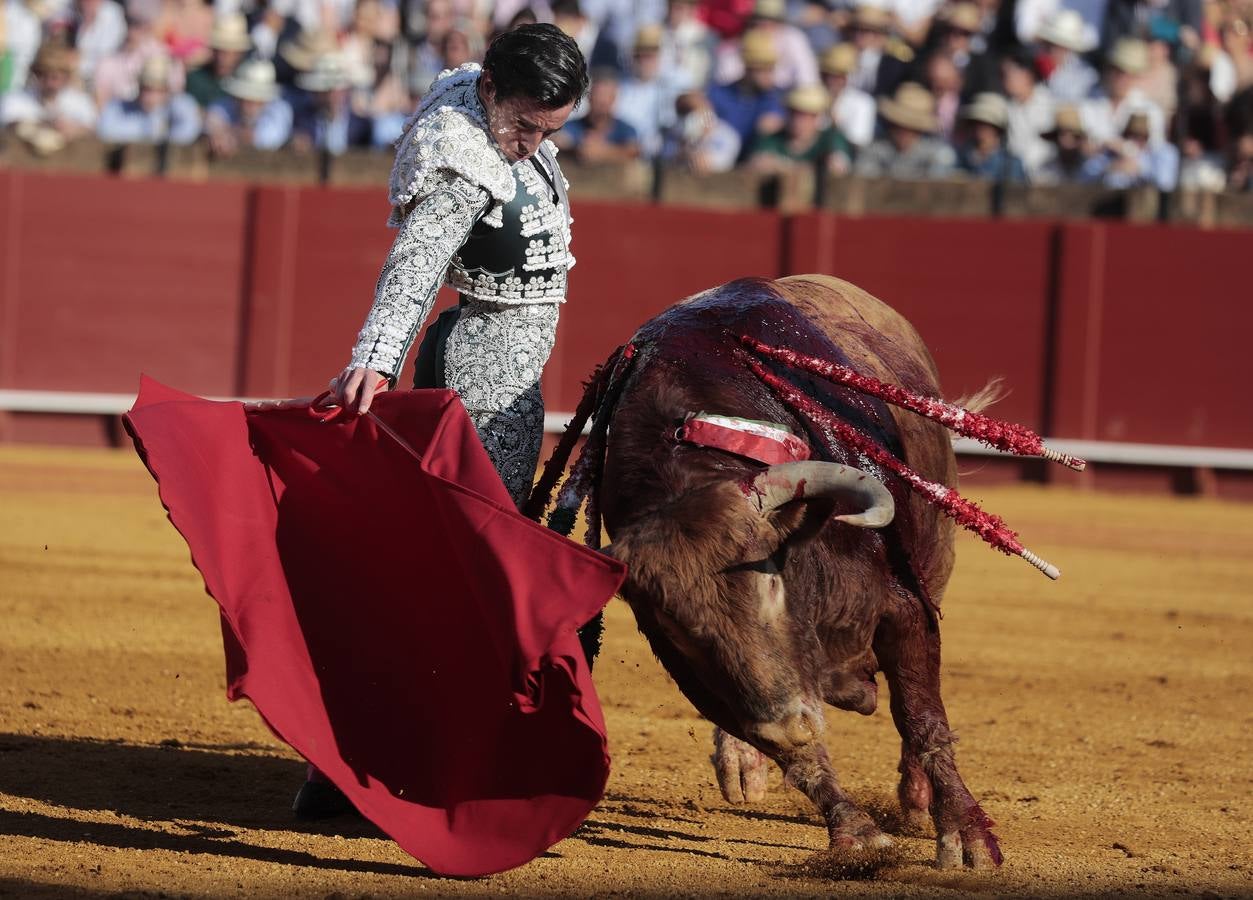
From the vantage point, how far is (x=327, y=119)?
900cm

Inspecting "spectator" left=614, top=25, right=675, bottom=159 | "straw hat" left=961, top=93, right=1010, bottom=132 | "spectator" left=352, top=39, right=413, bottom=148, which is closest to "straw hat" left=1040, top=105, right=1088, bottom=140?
"straw hat" left=961, top=93, right=1010, bottom=132

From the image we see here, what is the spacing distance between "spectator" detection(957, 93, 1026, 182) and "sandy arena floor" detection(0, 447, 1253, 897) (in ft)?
8.86

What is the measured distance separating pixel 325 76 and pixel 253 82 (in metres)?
0.38

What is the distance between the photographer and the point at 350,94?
8.93 m

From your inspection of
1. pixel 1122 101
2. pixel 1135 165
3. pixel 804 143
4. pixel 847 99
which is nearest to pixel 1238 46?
pixel 1135 165

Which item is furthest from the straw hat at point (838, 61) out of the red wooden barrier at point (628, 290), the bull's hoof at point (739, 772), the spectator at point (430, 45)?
the bull's hoof at point (739, 772)

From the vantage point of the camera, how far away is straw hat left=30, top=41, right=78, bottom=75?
28.8ft

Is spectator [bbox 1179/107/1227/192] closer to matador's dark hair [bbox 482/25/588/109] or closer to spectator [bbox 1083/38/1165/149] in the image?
spectator [bbox 1083/38/1165/149]

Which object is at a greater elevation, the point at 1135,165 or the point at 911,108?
the point at 911,108

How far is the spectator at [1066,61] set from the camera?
325 inches

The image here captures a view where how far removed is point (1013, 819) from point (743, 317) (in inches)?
39.7

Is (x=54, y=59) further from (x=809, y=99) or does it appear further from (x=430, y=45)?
(x=809, y=99)

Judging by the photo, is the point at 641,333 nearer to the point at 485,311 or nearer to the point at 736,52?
the point at 485,311

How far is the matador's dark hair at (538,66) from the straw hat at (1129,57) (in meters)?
5.97
